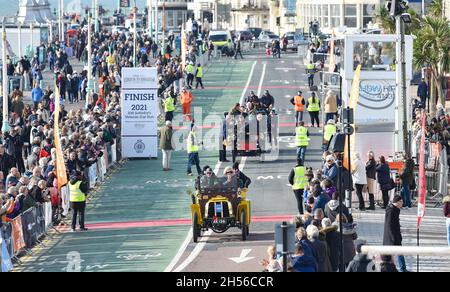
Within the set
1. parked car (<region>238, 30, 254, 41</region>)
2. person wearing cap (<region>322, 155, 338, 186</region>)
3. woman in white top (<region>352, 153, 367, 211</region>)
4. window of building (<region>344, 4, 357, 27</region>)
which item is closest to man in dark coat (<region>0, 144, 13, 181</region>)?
person wearing cap (<region>322, 155, 338, 186</region>)

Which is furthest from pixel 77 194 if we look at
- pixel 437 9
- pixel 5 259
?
pixel 437 9

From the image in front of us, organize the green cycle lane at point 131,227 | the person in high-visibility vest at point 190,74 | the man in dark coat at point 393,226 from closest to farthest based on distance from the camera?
1. the man in dark coat at point 393,226
2. the green cycle lane at point 131,227
3. the person in high-visibility vest at point 190,74

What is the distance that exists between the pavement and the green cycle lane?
0.02 metres

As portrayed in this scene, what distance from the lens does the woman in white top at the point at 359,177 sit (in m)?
34.0

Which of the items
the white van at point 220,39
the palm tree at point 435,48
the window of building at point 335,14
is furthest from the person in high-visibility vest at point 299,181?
the window of building at point 335,14

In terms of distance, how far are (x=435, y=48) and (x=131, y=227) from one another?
23.9 m

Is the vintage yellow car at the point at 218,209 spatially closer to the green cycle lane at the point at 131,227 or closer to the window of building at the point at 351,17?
the green cycle lane at the point at 131,227

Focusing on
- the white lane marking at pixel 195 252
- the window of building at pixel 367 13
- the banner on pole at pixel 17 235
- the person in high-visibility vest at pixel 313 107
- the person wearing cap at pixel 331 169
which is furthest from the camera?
the window of building at pixel 367 13

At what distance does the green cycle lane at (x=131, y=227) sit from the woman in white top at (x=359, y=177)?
3997 mm

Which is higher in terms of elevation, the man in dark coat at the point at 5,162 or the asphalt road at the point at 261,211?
the man in dark coat at the point at 5,162

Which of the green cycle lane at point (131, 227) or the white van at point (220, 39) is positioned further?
the white van at point (220, 39)

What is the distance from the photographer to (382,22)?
66.8m
